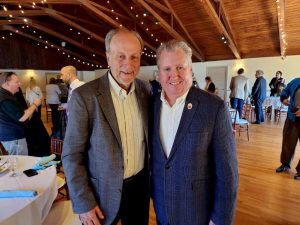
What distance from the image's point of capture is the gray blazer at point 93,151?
1178 mm

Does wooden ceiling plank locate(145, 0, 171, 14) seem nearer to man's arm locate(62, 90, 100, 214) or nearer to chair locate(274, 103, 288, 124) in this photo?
chair locate(274, 103, 288, 124)

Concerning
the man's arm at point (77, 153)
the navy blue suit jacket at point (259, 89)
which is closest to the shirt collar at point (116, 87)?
the man's arm at point (77, 153)

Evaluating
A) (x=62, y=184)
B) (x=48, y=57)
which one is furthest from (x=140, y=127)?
(x=48, y=57)

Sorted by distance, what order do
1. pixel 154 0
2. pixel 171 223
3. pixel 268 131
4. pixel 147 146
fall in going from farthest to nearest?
pixel 154 0 < pixel 268 131 < pixel 147 146 < pixel 171 223

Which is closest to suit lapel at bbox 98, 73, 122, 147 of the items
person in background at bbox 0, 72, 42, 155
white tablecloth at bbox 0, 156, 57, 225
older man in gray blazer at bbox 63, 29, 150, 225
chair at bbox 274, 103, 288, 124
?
older man in gray blazer at bbox 63, 29, 150, 225

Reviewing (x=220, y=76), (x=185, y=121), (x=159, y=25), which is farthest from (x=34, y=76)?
(x=185, y=121)

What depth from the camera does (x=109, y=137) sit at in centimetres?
119

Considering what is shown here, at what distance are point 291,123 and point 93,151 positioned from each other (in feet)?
11.2

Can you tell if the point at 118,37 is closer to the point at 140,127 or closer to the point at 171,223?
the point at 140,127

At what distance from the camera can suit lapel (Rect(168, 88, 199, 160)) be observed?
3.79 ft

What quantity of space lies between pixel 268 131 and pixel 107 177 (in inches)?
255

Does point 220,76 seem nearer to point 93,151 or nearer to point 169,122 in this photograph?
point 169,122

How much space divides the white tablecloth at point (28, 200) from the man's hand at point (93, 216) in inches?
17.1

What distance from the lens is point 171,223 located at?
4.11 feet
